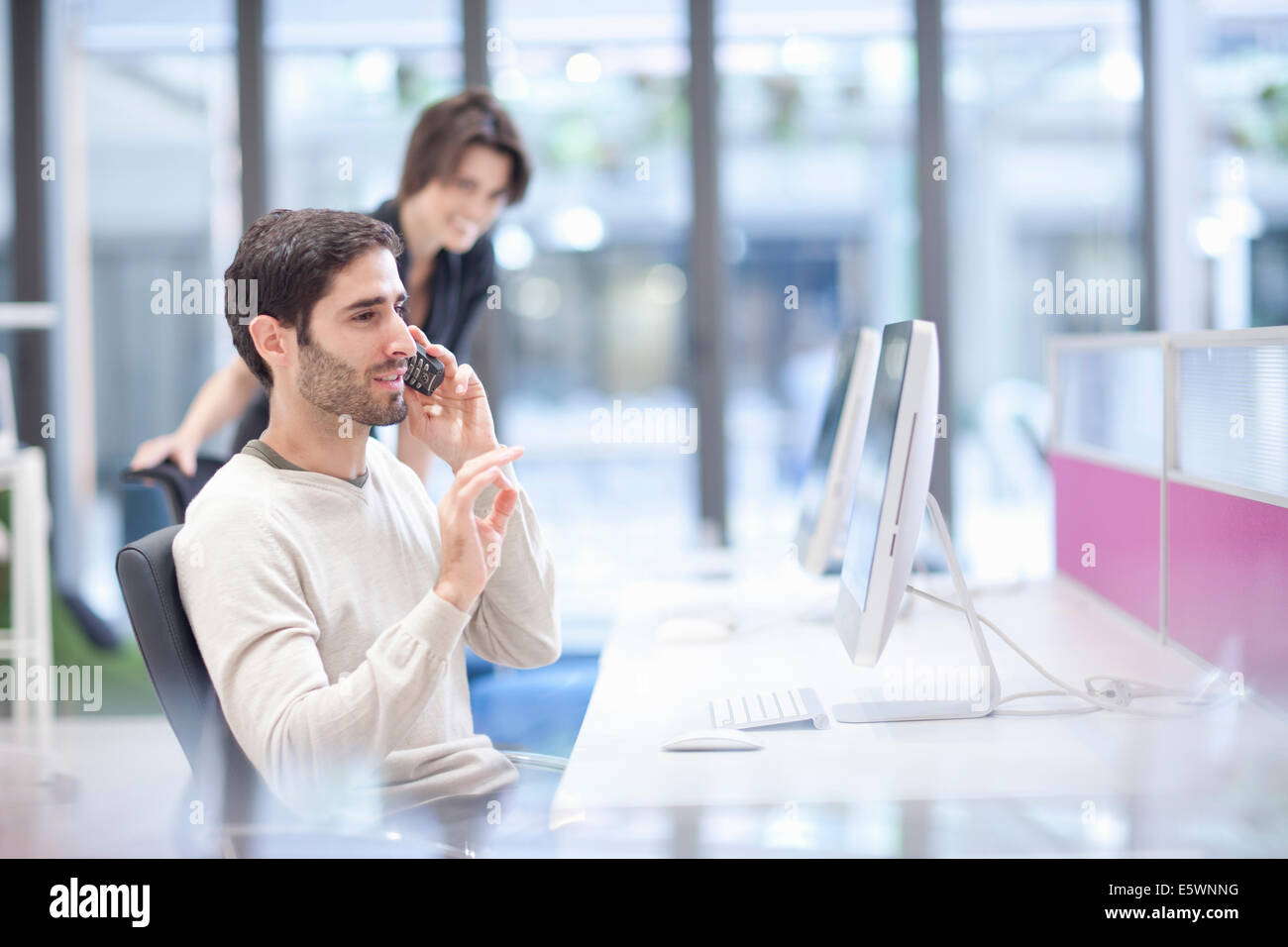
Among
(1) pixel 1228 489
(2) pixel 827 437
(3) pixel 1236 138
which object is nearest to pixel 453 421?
(2) pixel 827 437

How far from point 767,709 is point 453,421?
563 millimetres

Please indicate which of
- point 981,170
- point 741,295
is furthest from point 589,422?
Answer: point 981,170

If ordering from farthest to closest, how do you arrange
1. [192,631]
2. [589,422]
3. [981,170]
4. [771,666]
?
1. [981,170]
2. [589,422]
3. [771,666]
4. [192,631]

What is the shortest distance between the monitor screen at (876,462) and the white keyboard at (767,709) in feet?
0.51

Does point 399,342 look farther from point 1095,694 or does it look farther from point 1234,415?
point 1234,415

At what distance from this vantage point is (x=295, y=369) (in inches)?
55.5

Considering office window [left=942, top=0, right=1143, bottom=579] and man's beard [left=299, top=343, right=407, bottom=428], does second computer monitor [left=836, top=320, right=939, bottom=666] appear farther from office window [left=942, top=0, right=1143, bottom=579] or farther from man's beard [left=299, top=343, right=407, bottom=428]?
office window [left=942, top=0, right=1143, bottom=579]

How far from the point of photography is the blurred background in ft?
12.8

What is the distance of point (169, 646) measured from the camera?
4.25 feet

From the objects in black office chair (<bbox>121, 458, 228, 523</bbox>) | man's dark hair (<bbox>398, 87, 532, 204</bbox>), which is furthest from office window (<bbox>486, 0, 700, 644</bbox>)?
black office chair (<bbox>121, 458, 228, 523</bbox>)
